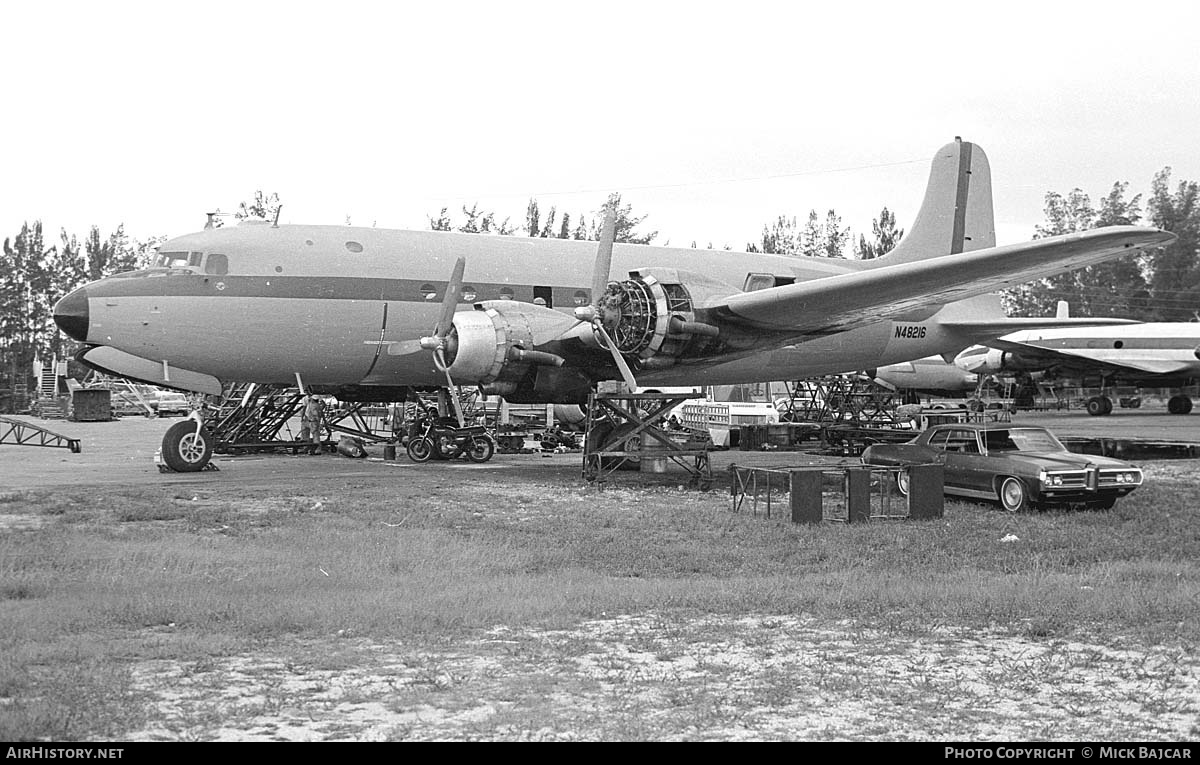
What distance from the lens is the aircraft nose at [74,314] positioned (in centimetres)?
1806

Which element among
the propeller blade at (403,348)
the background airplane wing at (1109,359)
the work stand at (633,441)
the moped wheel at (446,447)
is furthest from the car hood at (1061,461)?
the background airplane wing at (1109,359)

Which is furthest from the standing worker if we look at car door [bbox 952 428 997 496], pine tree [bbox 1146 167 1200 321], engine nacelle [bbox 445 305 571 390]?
pine tree [bbox 1146 167 1200 321]

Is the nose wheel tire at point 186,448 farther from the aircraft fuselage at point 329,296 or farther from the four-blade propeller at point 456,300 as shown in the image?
the four-blade propeller at point 456,300

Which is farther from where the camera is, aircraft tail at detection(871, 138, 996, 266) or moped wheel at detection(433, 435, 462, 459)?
aircraft tail at detection(871, 138, 996, 266)

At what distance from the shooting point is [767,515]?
13.6 m

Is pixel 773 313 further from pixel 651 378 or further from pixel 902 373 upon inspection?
pixel 902 373

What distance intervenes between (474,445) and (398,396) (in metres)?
1.89

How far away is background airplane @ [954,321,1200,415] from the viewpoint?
44812 mm

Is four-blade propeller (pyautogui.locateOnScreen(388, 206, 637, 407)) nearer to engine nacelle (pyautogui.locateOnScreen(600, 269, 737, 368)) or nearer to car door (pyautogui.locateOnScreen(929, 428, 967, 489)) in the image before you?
engine nacelle (pyautogui.locateOnScreen(600, 269, 737, 368))

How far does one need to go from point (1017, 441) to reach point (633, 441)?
6.69m

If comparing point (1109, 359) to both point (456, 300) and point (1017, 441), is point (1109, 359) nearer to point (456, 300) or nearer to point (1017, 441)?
point (1017, 441)

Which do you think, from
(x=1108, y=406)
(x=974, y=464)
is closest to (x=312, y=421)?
(x=974, y=464)

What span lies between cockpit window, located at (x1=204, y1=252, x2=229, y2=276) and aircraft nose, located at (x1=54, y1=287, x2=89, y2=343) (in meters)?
1.97

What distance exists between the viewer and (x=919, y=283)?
1639cm
